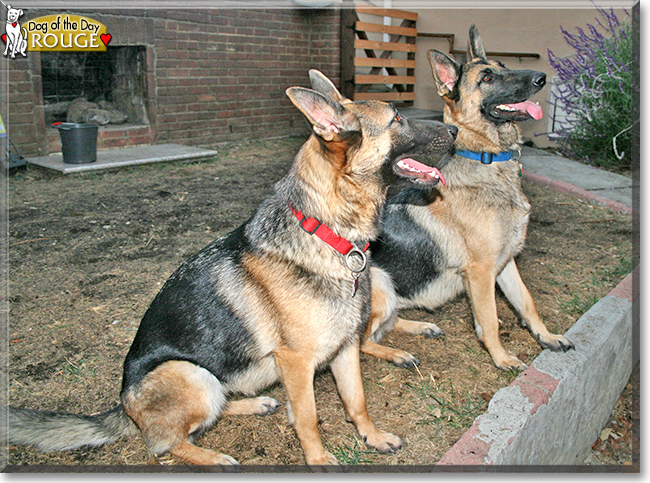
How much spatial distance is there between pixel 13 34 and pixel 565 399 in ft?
24.9

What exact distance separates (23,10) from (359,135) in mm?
6571

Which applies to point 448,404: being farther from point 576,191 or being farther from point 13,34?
point 13,34

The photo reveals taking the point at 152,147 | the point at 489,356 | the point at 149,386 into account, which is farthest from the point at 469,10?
the point at 149,386

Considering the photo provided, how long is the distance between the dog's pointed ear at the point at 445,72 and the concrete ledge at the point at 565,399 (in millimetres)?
1897

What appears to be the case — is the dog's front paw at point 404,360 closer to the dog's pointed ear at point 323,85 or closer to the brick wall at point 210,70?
the dog's pointed ear at point 323,85

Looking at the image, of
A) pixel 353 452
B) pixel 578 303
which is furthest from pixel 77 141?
pixel 578 303

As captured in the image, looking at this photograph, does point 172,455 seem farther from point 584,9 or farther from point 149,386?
point 584,9

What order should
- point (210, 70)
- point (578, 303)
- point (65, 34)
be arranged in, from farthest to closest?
point (210, 70) → point (65, 34) → point (578, 303)

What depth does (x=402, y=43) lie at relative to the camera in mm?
10664

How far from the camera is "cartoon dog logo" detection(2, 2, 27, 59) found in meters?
6.76

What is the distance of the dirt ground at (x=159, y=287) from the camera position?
9.26 feet

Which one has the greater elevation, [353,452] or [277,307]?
[277,307]

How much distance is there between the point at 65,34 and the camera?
741 centimetres

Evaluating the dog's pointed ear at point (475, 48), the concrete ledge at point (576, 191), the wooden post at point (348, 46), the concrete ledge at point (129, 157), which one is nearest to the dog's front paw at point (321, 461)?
the dog's pointed ear at point (475, 48)
